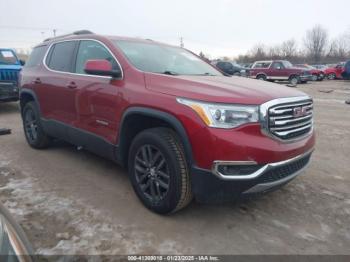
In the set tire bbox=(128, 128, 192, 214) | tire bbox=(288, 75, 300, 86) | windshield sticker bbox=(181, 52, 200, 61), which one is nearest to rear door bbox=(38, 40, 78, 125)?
tire bbox=(128, 128, 192, 214)

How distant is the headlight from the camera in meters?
2.72

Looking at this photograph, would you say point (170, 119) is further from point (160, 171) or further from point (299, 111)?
point (299, 111)

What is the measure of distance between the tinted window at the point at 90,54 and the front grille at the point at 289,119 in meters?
1.84

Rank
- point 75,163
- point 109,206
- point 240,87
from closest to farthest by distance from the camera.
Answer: point 240,87 < point 109,206 < point 75,163

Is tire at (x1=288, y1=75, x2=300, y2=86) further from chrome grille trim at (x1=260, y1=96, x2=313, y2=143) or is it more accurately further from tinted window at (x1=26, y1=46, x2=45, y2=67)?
chrome grille trim at (x1=260, y1=96, x2=313, y2=143)

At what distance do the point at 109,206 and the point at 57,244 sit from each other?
785 millimetres

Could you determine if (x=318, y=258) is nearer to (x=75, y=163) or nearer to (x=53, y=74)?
(x=75, y=163)

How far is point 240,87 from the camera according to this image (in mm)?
3105

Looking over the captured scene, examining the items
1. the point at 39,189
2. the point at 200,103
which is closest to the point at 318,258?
the point at 200,103

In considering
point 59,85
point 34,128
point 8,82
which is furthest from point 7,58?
point 59,85

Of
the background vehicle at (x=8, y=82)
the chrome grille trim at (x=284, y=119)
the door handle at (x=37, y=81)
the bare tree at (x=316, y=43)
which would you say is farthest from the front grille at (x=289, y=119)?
the bare tree at (x=316, y=43)

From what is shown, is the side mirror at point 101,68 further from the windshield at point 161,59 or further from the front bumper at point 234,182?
the front bumper at point 234,182

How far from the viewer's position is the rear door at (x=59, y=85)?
4.30m

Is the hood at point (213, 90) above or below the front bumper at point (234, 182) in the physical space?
above
